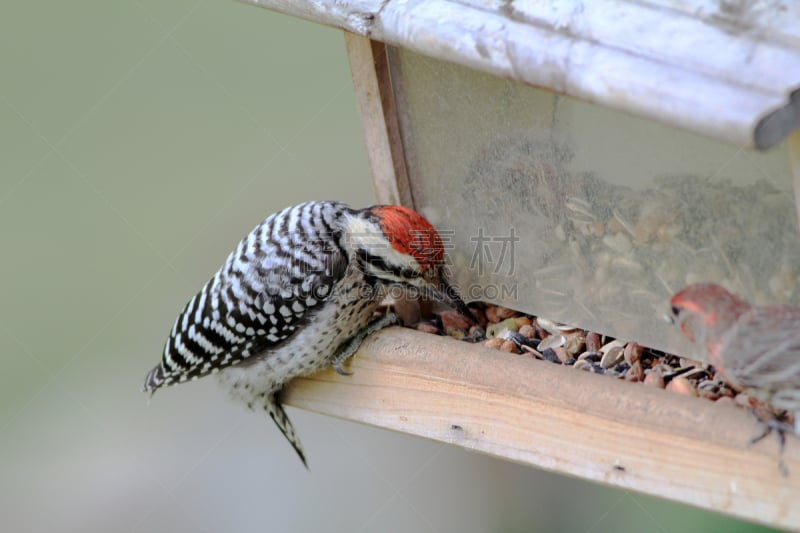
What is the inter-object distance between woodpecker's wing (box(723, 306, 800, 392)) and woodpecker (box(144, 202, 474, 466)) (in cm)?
121

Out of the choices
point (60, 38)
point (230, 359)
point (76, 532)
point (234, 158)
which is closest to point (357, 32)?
point (230, 359)

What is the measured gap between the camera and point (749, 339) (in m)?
2.70

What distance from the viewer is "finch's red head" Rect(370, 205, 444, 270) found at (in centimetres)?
353

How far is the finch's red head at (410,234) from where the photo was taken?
3531mm

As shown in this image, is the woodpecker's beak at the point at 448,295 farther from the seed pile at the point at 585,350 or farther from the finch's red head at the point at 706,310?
the finch's red head at the point at 706,310

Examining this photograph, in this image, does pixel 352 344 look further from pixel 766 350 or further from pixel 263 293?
pixel 766 350

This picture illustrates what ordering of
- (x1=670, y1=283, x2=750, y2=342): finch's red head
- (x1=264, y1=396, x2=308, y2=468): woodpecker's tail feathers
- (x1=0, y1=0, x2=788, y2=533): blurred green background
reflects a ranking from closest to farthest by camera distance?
(x1=670, y1=283, x2=750, y2=342): finch's red head, (x1=264, y1=396, x2=308, y2=468): woodpecker's tail feathers, (x1=0, y1=0, x2=788, y2=533): blurred green background

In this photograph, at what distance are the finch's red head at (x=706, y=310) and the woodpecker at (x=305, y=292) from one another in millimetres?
1001

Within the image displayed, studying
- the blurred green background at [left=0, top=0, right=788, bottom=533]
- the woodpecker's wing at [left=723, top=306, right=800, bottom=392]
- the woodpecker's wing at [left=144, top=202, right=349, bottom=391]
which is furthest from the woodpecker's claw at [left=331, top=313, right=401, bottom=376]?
the blurred green background at [left=0, top=0, right=788, bottom=533]

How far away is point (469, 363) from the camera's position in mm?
3227

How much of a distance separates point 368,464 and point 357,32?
13.9 ft

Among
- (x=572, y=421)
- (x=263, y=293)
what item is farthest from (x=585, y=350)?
(x=263, y=293)

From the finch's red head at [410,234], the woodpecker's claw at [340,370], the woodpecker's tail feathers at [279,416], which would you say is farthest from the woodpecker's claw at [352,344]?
Answer: the woodpecker's tail feathers at [279,416]

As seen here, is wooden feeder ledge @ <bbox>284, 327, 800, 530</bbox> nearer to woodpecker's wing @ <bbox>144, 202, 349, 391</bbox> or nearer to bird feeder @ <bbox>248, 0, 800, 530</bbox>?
bird feeder @ <bbox>248, 0, 800, 530</bbox>
